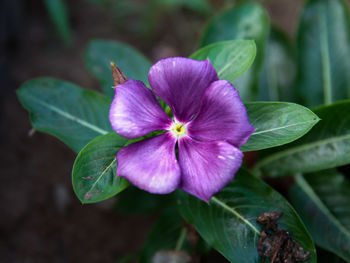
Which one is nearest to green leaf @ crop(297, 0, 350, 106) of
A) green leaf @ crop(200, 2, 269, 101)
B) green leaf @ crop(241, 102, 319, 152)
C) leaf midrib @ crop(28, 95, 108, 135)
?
green leaf @ crop(200, 2, 269, 101)

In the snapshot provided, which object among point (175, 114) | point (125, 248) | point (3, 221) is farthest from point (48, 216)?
point (175, 114)

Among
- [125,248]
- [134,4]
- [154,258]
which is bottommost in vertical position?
[125,248]

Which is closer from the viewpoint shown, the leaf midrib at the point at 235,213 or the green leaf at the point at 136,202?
the leaf midrib at the point at 235,213

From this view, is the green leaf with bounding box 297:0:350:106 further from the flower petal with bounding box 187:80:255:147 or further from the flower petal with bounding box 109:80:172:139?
the flower petal with bounding box 109:80:172:139

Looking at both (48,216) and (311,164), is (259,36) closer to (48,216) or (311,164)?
(311,164)

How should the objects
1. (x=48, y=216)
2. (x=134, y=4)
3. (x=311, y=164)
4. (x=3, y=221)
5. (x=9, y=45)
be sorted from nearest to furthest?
(x=311, y=164), (x=3, y=221), (x=48, y=216), (x=9, y=45), (x=134, y=4)

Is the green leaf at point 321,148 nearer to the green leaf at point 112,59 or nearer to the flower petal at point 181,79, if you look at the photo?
the flower petal at point 181,79

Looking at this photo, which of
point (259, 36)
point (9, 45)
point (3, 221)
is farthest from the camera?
point (9, 45)

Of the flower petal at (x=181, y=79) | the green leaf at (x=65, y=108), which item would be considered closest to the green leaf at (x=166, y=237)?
the green leaf at (x=65, y=108)
